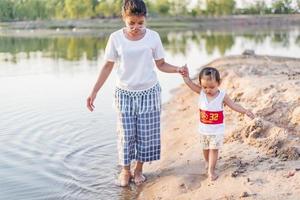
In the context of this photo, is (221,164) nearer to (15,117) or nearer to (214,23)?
(15,117)

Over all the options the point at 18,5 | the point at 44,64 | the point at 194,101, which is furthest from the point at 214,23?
the point at 194,101

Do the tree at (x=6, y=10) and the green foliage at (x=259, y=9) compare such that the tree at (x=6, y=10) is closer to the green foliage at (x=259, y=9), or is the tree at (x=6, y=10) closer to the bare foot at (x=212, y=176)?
the green foliage at (x=259, y=9)

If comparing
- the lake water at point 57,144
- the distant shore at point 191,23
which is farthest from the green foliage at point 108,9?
the lake water at point 57,144

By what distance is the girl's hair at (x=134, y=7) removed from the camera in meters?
5.21

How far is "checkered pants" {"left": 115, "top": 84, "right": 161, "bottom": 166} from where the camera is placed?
18.3 feet

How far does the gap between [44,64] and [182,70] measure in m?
17.9

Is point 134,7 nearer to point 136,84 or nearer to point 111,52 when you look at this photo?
point 111,52

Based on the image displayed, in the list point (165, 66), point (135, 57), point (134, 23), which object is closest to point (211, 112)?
point (165, 66)

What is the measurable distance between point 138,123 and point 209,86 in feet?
3.05

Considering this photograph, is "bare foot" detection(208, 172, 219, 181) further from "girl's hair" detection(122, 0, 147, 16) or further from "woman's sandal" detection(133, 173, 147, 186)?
"girl's hair" detection(122, 0, 147, 16)

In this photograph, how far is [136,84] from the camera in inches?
216

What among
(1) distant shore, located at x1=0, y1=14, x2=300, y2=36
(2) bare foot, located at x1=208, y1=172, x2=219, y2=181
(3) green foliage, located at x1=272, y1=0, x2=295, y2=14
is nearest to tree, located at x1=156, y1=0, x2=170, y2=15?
(1) distant shore, located at x1=0, y1=14, x2=300, y2=36

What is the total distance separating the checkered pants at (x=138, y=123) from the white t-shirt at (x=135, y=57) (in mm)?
107

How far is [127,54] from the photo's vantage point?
5371mm
